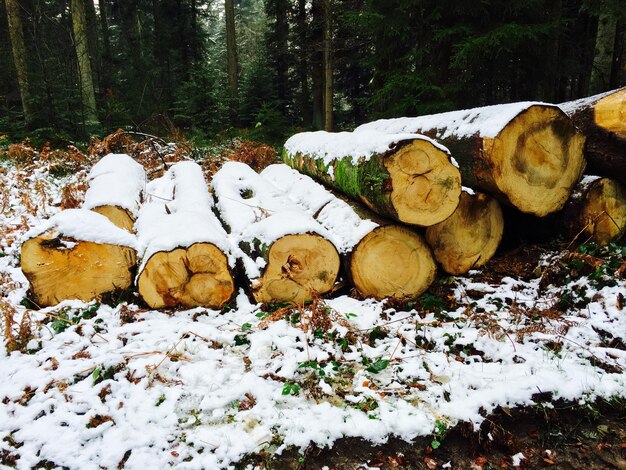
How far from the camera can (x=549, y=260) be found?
12.3 ft

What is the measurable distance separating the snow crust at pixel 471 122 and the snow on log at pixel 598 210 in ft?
3.53

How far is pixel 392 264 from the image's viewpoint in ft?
11.9

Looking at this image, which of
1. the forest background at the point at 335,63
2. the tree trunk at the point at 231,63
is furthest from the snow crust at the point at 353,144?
the tree trunk at the point at 231,63

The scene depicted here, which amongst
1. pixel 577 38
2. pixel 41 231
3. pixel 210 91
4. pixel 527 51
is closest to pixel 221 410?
pixel 41 231

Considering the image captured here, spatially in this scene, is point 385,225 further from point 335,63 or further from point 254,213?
point 335,63

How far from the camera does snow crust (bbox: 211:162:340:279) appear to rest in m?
3.50

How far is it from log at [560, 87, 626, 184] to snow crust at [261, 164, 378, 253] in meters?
2.43

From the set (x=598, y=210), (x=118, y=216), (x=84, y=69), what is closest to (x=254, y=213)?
(x=118, y=216)

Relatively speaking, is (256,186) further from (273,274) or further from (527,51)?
(527,51)

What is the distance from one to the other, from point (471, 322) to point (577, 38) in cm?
1619

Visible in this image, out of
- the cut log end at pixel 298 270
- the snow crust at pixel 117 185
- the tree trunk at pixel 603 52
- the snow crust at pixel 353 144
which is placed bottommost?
the cut log end at pixel 298 270

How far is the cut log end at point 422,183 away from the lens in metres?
3.25

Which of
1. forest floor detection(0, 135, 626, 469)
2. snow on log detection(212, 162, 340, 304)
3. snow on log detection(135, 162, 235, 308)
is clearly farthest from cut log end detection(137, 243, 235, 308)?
snow on log detection(212, 162, 340, 304)

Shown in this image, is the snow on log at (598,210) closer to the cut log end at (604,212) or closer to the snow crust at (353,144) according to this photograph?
the cut log end at (604,212)
